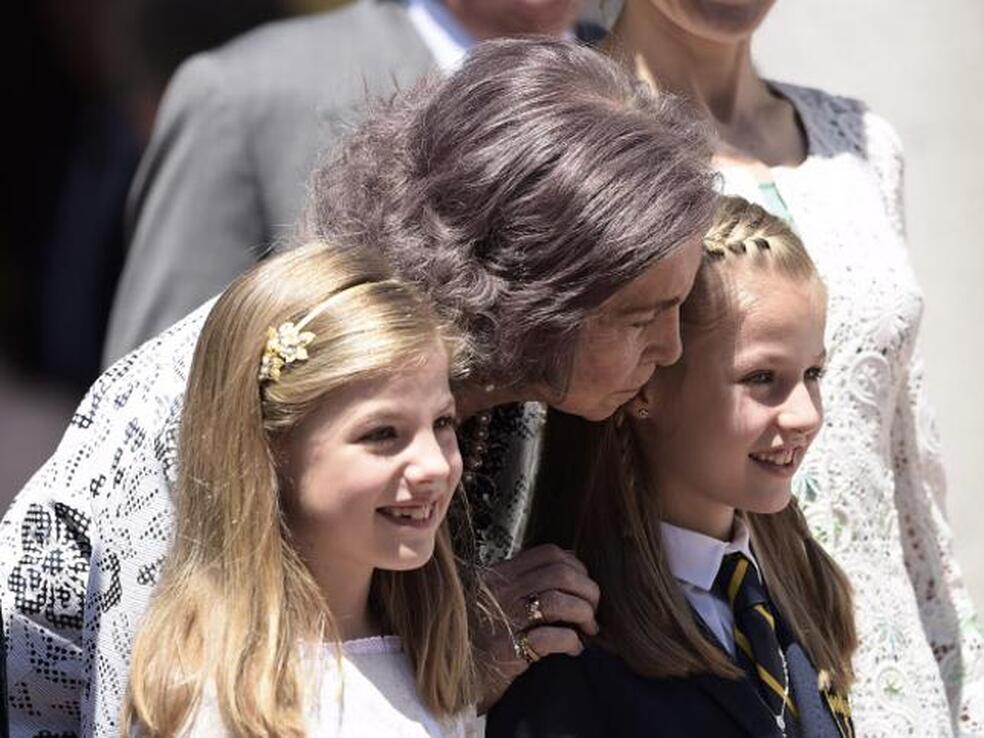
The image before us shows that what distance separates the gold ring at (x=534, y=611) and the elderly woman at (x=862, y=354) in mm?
602

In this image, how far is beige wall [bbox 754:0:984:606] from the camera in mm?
5391

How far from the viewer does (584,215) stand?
282 cm

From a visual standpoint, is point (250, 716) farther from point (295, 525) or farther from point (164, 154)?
point (164, 154)

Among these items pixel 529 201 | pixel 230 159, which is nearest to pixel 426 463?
pixel 529 201

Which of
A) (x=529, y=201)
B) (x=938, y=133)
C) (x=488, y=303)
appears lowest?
(x=938, y=133)

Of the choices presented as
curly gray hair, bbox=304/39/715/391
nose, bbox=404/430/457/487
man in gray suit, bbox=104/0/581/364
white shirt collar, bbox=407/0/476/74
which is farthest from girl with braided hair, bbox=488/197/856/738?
white shirt collar, bbox=407/0/476/74

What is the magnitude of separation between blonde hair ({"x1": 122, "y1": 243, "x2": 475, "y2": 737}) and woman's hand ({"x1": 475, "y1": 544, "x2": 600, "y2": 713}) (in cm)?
26

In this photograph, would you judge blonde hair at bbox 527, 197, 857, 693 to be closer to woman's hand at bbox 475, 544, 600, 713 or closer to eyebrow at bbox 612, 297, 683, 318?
woman's hand at bbox 475, 544, 600, 713

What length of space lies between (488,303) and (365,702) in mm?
429

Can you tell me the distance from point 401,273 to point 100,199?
2.23m

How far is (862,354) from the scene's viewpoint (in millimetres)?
3498

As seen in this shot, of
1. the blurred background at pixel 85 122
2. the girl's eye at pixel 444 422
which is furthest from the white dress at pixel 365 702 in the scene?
the blurred background at pixel 85 122

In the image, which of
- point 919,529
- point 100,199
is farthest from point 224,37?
point 919,529

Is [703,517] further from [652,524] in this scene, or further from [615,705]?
[615,705]
